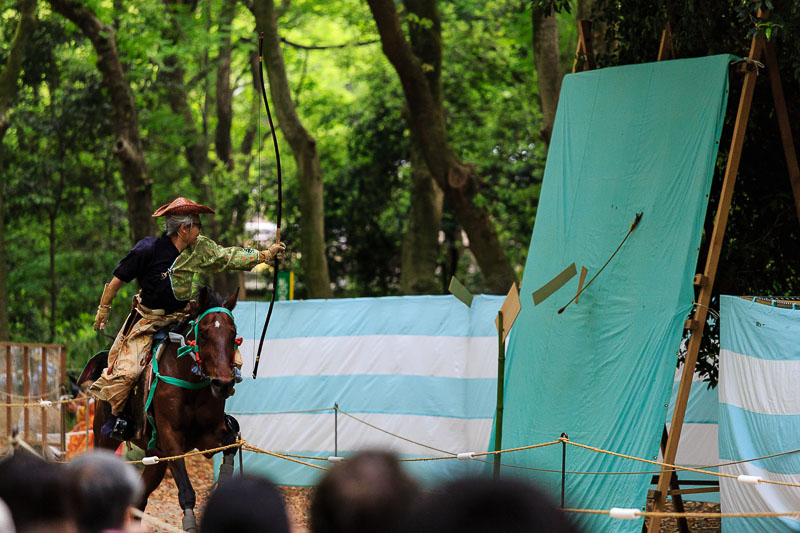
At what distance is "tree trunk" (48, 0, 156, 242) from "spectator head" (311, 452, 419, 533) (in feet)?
38.4

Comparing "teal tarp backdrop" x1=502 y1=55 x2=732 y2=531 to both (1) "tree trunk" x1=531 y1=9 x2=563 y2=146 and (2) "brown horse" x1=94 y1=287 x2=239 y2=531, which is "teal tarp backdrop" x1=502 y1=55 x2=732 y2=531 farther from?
(1) "tree trunk" x1=531 y1=9 x2=563 y2=146

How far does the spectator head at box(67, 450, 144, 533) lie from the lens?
229cm

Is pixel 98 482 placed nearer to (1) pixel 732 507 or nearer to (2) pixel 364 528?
(2) pixel 364 528

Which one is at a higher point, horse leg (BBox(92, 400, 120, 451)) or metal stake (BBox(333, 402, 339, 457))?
horse leg (BBox(92, 400, 120, 451))

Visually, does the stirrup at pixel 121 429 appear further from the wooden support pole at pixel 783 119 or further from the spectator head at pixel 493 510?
the spectator head at pixel 493 510

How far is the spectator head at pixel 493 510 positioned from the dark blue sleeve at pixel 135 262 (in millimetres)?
6054

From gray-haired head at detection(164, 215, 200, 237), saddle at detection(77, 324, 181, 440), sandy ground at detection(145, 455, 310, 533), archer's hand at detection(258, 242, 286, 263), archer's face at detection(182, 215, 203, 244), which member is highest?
A: gray-haired head at detection(164, 215, 200, 237)

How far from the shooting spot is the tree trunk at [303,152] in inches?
539

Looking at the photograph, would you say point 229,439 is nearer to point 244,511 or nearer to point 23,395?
point 23,395

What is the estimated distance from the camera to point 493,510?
6.66 feet

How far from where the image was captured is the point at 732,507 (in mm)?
6598

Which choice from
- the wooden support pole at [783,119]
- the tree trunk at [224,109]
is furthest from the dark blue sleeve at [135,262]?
the tree trunk at [224,109]

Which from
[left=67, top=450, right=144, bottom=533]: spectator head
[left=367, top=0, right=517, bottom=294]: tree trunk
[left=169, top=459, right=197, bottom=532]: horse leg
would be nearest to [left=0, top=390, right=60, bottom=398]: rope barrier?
[left=169, top=459, right=197, bottom=532]: horse leg

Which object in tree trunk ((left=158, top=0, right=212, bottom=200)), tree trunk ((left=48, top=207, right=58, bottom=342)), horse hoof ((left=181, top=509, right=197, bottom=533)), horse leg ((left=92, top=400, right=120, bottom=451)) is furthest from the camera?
tree trunk ((left=158, top=0, right=212, bottom=200))
